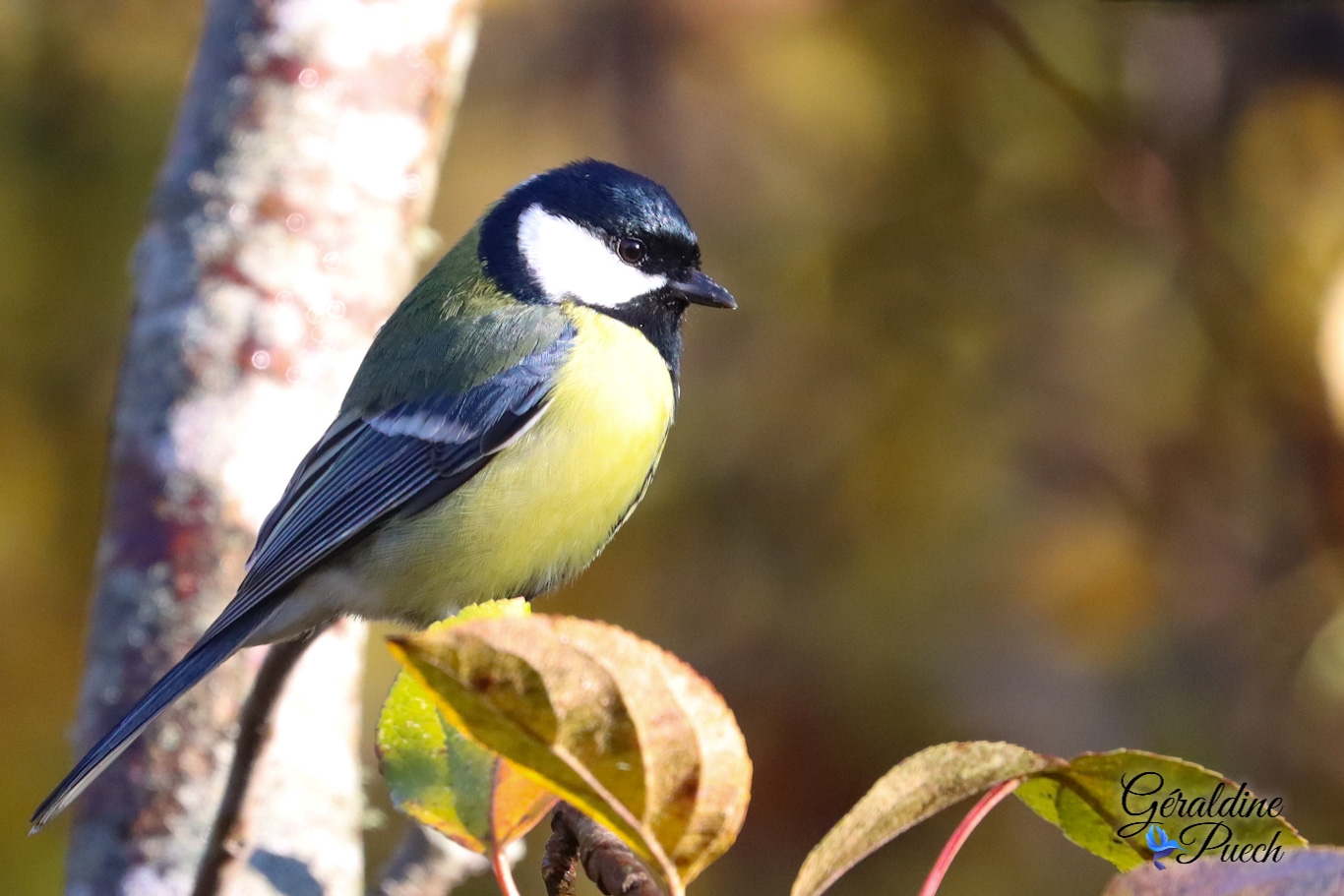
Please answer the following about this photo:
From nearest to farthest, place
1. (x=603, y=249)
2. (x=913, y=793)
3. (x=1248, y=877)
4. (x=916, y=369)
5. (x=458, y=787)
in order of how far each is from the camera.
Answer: (x=1248, y=877) → (x=913, y=793) → (x=458, y=787) → (x=603, y=249) → (x=916, y=369)

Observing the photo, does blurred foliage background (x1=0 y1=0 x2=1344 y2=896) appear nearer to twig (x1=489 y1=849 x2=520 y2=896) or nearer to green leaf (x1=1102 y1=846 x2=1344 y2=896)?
twig (x1=489 y1=849 x2=520 y2=896)

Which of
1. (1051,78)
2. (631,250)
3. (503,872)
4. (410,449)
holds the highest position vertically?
(1051,78)

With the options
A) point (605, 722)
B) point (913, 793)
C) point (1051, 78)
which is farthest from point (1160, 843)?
point (1051, 78)

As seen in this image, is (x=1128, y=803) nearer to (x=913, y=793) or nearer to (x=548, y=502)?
(x=913, y=793)

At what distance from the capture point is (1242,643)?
97.4 inches

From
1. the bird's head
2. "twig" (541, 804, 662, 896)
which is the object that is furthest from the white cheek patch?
"twig" (541, 804, 662, 896)

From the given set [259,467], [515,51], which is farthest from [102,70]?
[259,467]

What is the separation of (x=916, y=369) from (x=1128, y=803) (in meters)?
1.90

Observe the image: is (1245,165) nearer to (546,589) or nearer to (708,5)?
(708,5)

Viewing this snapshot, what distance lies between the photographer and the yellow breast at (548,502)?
1.65 meters

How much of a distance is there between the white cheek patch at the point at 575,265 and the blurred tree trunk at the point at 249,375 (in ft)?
0.53

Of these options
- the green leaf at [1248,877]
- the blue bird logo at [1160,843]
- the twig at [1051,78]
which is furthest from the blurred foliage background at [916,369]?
the green leaf at [1248,877]

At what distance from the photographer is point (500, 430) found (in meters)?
1.72

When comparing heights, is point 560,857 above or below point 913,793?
below
